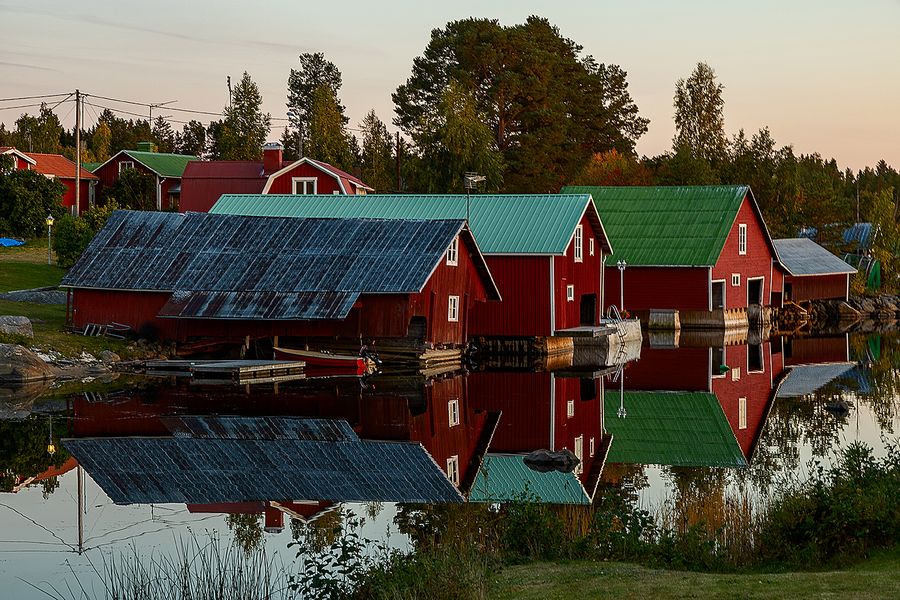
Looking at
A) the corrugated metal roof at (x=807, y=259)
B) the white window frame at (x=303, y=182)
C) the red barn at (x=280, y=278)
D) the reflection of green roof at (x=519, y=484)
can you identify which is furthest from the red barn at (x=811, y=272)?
the reflection of green roof at (x=519, y=484)

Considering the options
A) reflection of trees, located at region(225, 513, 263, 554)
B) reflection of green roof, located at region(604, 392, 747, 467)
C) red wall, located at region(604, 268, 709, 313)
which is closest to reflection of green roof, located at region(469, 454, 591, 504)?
reflection of green roof, located at region(604, 392, 747, 467)

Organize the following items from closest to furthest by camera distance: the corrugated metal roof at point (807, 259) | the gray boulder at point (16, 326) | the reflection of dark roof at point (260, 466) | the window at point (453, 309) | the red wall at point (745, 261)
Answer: the reflection of dark roof at point (260, 466) → the gray boulder at point (16, 326) → the window at point (453, 309) → the red wall at point (745, 261) → the corrugated metal roof at point (807, 259)

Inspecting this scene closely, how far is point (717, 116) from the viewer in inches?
3310

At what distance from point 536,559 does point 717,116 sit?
73510 mm

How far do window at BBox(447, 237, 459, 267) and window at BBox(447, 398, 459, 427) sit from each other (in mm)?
10391

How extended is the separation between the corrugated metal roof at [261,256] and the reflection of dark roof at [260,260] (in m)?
0.03

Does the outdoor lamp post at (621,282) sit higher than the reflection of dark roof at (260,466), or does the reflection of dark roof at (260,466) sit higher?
the outdoor lamp post at (621,282)

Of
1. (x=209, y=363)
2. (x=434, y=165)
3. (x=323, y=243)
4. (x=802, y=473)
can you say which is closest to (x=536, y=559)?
(x=802, y=473)

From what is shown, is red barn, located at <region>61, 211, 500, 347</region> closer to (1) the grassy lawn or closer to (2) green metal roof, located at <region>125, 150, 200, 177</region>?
(1) the grassy lawn

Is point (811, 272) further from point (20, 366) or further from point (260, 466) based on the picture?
point (260, 466)

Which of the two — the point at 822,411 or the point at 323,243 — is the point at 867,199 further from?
the point at 822,411

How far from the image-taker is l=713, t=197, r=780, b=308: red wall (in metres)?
55.9

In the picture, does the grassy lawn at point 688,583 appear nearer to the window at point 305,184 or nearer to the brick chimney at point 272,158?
the window at point 305,184

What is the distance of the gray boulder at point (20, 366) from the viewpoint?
32312 mm
